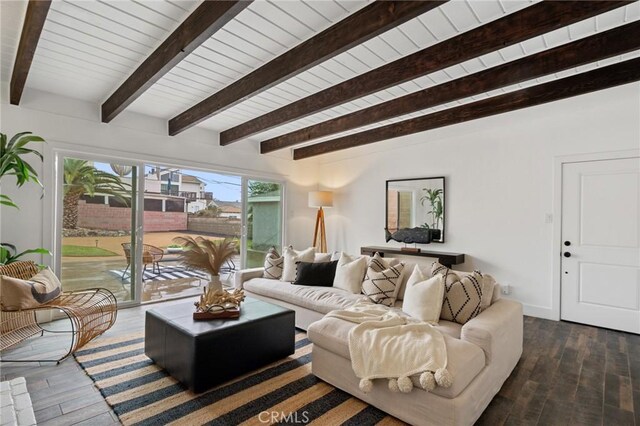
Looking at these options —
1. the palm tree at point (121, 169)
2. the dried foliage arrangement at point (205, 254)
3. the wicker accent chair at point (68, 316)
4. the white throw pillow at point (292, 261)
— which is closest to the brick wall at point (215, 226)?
the palm tree at point (121, 169)

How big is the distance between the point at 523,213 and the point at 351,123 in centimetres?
253

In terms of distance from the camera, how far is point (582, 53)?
95.9 inches

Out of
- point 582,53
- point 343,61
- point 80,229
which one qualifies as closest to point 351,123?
point 343,61

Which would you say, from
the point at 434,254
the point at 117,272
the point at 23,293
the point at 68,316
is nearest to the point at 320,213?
the point at 434,254

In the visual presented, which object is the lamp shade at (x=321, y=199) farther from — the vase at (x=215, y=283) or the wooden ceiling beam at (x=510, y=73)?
the vase at (x=215, y=283)

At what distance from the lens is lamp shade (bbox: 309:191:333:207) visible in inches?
230

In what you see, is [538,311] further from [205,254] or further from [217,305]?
[205,254]

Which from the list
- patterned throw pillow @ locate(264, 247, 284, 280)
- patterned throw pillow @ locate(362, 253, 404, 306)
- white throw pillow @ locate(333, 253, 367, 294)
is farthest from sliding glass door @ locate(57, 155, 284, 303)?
patterned throw pillow @ locate(362, 253, 404, 306)

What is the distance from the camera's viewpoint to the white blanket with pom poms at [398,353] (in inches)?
68.3

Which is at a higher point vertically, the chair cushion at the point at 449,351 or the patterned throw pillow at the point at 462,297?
the patterned throw pillow at the point at 462,297

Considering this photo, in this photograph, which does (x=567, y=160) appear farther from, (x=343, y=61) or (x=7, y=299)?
(x=7, y=299)

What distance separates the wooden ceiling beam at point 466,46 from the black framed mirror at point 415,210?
2317 millimetres

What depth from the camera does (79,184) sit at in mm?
3838

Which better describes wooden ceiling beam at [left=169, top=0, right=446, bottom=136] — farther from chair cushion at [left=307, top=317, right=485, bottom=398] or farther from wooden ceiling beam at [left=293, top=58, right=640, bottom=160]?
wooden ceiling beam at [left=293, top=58, right=640, bottom=160]
